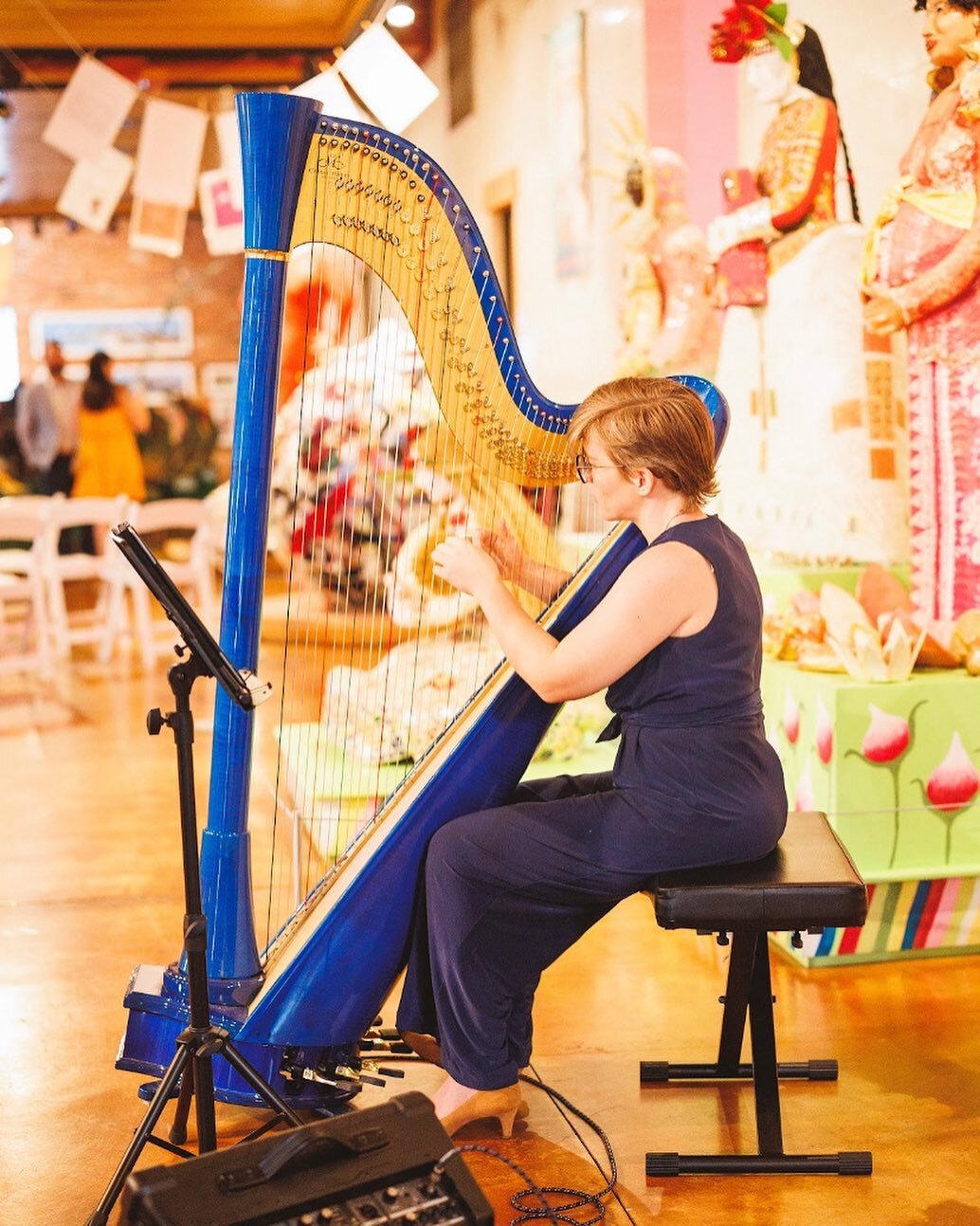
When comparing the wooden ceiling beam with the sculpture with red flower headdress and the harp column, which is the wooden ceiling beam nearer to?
the sculpture with red flower headdress

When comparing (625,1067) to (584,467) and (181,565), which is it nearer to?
(584,467)

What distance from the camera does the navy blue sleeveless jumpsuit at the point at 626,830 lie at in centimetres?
206

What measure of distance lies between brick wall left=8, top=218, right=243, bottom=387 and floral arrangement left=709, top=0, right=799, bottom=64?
10390mm

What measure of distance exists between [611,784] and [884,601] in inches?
40.8

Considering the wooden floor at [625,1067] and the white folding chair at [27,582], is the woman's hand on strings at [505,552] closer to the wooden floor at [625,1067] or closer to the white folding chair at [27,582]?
the wooden floor at [625,1067]

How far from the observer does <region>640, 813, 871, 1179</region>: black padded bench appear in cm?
199

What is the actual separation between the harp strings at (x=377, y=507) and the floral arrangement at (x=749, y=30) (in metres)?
0.96

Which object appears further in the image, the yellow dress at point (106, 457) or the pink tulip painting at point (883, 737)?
the yellow dress at point (106, 457)

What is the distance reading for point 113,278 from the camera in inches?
532

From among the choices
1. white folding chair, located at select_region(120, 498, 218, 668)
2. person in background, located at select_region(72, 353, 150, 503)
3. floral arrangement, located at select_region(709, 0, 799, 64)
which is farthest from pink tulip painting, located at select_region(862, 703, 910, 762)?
person in background, located at select_region(72, 353, 150, 503)

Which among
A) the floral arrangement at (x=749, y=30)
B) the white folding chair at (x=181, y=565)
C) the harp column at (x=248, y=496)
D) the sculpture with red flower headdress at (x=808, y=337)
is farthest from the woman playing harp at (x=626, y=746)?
the white folding chair at (x=181, y=565)

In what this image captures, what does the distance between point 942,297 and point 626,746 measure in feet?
4.22

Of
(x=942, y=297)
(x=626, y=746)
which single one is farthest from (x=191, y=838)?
(x=942, y=297)

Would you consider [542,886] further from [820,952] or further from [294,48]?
[294,48]
